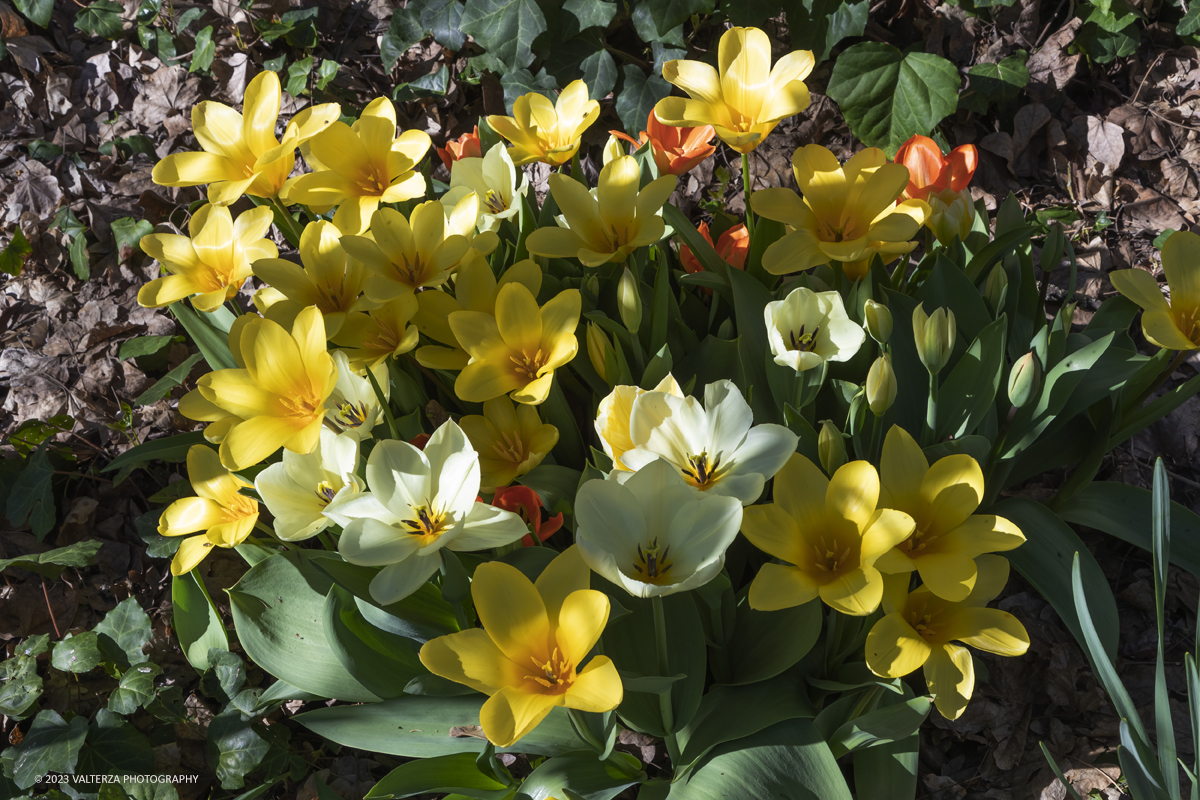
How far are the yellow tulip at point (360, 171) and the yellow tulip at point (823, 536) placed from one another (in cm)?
84

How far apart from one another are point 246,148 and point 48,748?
3.91ft

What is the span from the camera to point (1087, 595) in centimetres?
135

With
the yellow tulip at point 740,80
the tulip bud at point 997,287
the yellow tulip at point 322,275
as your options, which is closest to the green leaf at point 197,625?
the yellow tulip at point 322,275

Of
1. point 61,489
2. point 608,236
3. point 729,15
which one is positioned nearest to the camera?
point 608,236

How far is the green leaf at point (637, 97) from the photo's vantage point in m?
2.41

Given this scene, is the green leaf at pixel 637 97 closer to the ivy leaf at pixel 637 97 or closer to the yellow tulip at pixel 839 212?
the ivy leaf at pixel 637 97

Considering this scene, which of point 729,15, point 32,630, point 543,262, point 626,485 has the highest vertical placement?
point 729,15

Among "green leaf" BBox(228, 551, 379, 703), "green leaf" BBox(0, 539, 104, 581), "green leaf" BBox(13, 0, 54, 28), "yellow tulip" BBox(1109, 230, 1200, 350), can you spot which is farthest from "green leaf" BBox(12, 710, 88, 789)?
"green leaf" BBox(13, 0, 54, 28)

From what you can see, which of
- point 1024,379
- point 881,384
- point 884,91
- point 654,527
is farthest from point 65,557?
point 884,91

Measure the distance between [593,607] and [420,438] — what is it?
19.4 inches

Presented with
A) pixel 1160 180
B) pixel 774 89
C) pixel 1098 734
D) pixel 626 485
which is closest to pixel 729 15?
pixel 774 89

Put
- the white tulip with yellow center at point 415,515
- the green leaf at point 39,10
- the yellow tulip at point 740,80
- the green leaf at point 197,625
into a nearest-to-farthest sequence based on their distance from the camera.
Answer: the white tulip with yellow center at point 415,515, the yellow tulip at point 740,80, the green leaf at point 197,625, the green leaf at point 39,10

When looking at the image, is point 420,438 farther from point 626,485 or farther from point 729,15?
point 729,15

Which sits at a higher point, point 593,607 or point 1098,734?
point 593,607
